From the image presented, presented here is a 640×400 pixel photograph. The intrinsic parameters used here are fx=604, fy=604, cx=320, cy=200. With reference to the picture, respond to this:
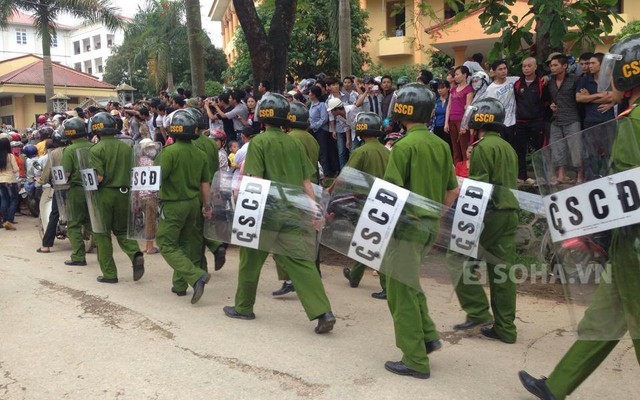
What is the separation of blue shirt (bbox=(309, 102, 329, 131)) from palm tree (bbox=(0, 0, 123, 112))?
17668mm

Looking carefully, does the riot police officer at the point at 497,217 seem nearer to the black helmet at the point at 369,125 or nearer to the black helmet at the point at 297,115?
the black helmet at the point at 369,125

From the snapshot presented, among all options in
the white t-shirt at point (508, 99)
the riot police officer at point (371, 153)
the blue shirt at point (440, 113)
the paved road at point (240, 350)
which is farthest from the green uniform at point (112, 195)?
the white t-shirt at point (508, 99)

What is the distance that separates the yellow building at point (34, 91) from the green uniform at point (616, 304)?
40.3m

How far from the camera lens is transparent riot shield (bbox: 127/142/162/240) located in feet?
22.2

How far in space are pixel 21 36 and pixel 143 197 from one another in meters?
76.6

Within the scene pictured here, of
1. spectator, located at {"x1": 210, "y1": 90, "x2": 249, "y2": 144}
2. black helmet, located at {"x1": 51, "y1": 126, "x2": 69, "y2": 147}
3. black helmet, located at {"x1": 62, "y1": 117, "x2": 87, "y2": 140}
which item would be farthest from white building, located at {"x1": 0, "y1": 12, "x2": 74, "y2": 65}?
black helmet, located at {"x1": 62, "y1": 117, "x2": 87, "y2": 140}

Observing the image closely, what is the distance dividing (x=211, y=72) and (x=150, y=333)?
3776cm

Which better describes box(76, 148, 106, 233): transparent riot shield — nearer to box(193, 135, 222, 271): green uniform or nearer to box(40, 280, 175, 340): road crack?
box(40, 280, 175, 340): road crack

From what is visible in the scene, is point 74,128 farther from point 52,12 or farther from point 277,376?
point 52,12

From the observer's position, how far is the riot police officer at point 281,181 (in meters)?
5.33

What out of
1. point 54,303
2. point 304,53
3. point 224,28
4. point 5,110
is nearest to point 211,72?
point 224,28

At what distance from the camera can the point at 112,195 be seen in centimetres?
730

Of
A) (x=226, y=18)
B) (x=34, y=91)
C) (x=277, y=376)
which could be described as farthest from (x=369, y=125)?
(x=226, y=18)

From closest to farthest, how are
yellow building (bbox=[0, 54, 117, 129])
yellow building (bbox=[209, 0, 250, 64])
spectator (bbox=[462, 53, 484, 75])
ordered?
spectator (bbox=[462, 53, 484, 75])
yellow building (bbox=[0, 54, 117, 129])
yellow building (bbox=[209, 0, 250, 64])
